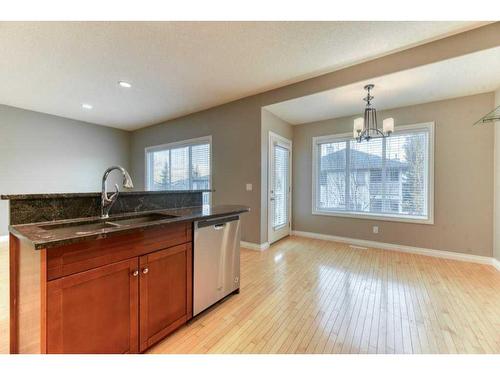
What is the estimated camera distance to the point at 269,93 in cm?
369

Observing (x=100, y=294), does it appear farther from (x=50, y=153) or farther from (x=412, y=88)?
(x=50, y=153)

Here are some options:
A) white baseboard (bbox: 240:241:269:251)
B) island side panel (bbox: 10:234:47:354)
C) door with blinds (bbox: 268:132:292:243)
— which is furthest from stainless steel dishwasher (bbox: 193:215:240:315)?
door with blinds (bbox: 268:132:292:243)

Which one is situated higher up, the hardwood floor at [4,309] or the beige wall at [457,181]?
the beige wall at [457,181]

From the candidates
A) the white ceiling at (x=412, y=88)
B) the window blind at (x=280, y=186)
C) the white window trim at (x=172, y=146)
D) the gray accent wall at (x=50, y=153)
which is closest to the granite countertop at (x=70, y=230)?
the window blind at (x=280, y=186)

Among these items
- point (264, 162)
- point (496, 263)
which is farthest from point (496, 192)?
point (264, 162)

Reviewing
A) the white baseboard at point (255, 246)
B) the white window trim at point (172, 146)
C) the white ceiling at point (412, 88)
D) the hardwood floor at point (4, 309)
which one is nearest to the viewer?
the hardwood floor at point (4, 309)

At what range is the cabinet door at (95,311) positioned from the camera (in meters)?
1.04

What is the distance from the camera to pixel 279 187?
438 cm

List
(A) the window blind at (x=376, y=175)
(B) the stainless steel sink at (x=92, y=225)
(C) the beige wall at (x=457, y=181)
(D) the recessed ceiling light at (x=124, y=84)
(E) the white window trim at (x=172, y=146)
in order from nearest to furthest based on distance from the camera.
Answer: (B) the stainless steel sink at (x=92, y=225) → (C) the beige wall at (x=457, y=181) → (D) the recessed ceiling light at (x=124, y=84) → (A) the window blind at (x=376, y=175) → (E) the white window trim at (x=172, y=146)

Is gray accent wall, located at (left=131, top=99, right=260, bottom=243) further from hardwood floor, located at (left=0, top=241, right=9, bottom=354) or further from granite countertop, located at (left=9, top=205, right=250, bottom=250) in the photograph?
hardwood floor, located at (left=0, top=241, right=9, bottom=354)

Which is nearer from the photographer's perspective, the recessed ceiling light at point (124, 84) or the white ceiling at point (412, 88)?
the white ceiling at point (412, 88)

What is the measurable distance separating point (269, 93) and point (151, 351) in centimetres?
365

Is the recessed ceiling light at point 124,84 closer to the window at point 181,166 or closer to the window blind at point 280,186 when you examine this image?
the window at point 181,166

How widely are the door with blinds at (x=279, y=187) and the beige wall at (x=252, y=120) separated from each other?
1.00ft
